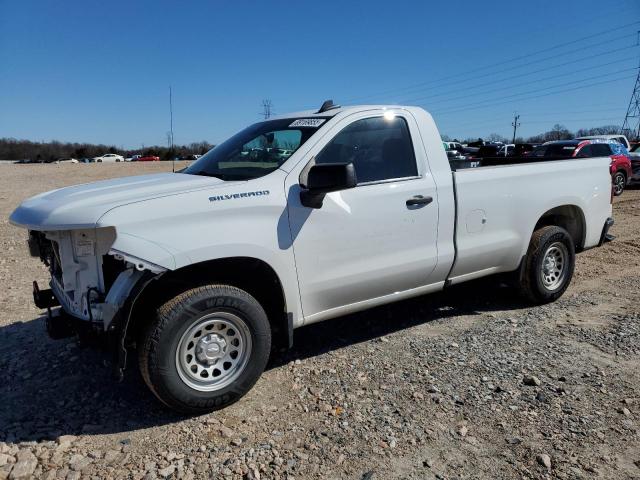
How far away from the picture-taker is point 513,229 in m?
4.86

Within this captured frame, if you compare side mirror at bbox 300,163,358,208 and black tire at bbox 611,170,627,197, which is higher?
side mirror at bbox 300,163,358,208

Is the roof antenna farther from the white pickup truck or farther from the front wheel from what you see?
the front wheel

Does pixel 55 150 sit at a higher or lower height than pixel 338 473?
higher

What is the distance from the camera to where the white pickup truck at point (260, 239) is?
121 inches

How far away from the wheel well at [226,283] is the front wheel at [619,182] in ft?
50.0

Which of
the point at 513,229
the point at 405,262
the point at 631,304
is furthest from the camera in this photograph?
the point at 631,304

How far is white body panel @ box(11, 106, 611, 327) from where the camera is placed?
10.0 feet

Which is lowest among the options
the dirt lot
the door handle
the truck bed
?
the dirt lot

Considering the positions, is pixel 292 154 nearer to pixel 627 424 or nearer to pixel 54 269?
pixel 54 269

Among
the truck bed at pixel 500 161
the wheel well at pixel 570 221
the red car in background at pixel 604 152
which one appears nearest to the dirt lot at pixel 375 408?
the wheel well at pixel 570 221

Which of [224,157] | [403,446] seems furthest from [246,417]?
[224,157]

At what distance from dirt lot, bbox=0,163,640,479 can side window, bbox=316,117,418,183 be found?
4.90 feet

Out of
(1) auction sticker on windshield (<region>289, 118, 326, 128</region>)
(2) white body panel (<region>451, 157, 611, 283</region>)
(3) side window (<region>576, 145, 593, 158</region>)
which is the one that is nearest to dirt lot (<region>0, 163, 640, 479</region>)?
(2) white body panel (<region>451, 157, 611, 283</region>)

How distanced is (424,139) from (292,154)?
1.25 metres
